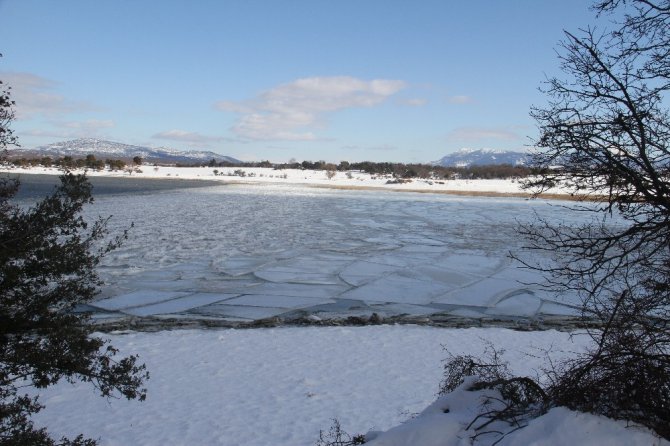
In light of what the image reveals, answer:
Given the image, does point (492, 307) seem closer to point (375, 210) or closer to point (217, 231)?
point (217, 231)

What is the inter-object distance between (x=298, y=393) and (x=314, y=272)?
647cm

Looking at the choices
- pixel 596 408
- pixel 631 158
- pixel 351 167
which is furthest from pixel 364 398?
pixel 351 167

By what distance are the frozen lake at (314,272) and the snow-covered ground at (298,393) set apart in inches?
51.5

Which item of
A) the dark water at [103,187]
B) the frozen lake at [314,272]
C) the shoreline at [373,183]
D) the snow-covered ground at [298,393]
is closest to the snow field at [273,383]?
the snow-covered ground at [298,393]

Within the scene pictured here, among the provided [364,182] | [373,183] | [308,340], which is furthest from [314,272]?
[364,182]

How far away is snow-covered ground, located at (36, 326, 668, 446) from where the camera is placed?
3334mm

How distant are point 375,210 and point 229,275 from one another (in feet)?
55.6

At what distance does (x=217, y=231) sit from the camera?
18.2 meters

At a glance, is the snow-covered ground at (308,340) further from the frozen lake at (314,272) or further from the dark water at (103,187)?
the dark water at (103,187)

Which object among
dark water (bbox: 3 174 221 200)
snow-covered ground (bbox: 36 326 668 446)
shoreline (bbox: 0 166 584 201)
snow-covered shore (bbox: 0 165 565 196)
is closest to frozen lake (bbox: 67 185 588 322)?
snow-covered ground (bbox: 36 326 668 446)

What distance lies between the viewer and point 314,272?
12.2m

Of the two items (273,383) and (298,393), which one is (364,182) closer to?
(273,383)

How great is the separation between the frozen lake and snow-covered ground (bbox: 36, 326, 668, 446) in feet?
4.29

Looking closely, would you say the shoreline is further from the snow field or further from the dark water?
the snow field
